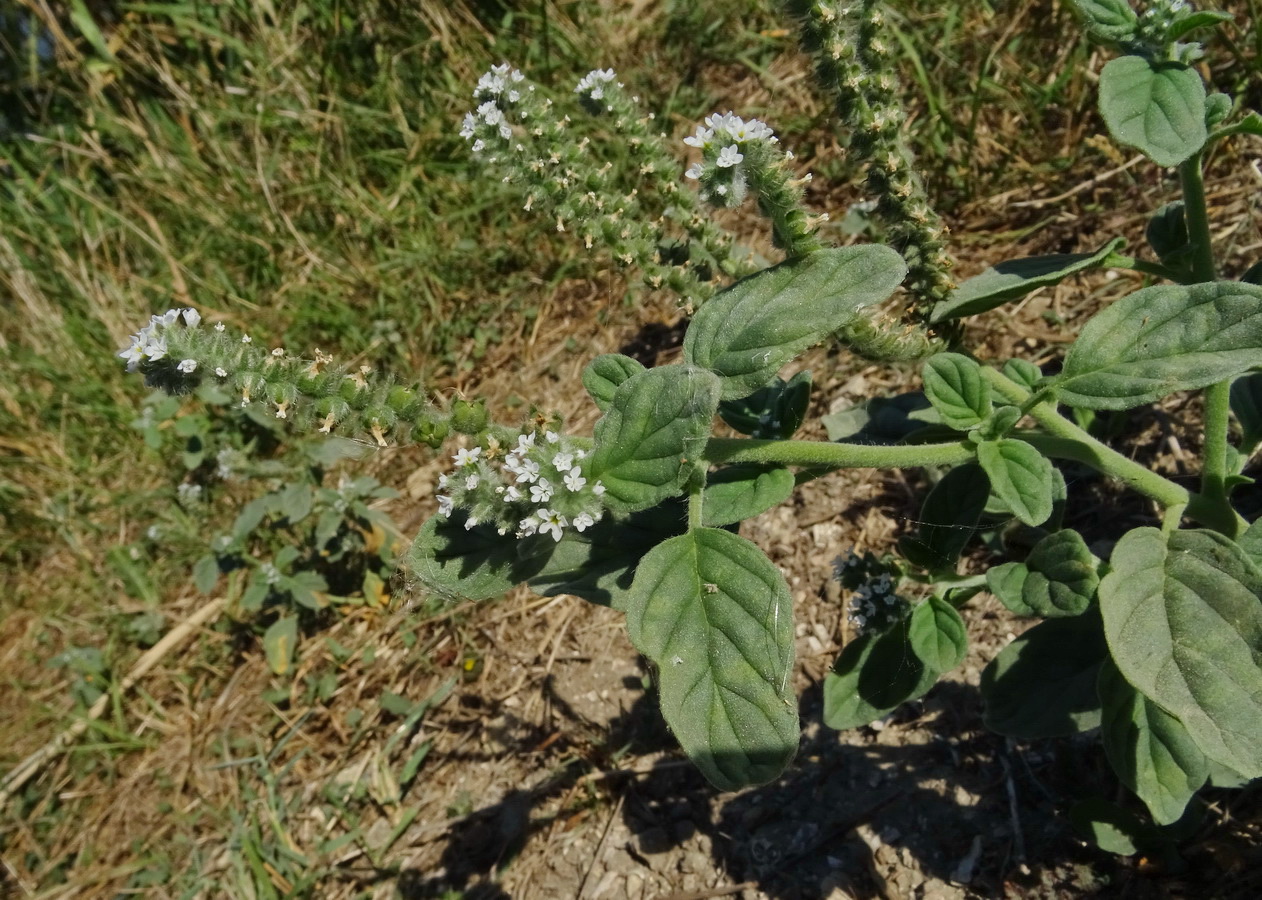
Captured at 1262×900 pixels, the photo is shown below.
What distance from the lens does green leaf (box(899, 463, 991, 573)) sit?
1959 mm

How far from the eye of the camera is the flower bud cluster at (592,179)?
1.96 metres

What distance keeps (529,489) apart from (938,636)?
95cm

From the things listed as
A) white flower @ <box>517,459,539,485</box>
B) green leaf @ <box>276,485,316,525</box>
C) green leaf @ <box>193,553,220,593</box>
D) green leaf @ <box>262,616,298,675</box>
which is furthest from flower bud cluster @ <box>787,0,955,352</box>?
green leaf @ <box>193,553,220,593</box>

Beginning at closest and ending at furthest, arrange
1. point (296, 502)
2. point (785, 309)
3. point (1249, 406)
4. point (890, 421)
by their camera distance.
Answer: point (785, 309), point (1249, 406), point (890, 421), point (296, 502)

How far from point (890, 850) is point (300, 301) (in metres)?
3.34

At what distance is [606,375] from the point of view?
184 centimetres

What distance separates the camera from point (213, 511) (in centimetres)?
429

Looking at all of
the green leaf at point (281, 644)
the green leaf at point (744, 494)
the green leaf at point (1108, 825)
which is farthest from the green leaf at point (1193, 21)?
the green leaf at point (281, 644)

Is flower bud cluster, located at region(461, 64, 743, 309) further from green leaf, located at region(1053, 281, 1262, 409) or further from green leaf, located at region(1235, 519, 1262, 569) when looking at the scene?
green leaf, located at region(1235, 519, 1262, 569)

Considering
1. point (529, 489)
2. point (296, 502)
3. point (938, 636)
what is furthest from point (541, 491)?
point (296, 502)

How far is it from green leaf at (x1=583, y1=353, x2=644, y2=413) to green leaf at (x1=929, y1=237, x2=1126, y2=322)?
61cm

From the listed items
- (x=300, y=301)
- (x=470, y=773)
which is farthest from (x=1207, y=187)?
(x=300, y=301)

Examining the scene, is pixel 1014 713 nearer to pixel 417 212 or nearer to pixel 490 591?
pixel 490 591

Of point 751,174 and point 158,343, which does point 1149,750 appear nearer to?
point 751,174
